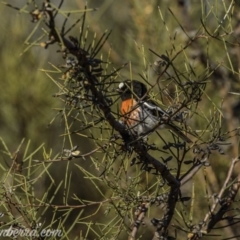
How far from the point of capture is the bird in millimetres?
1336

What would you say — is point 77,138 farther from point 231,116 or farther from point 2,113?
point 231,116

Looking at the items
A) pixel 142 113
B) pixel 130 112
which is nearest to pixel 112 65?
pixel 142 113

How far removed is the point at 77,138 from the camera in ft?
10.4

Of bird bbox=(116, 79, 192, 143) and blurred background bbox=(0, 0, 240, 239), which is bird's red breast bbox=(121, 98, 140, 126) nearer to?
bird bbox=(116, 79, 192, 143)

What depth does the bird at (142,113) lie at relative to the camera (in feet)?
4.38

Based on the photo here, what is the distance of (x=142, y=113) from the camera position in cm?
163

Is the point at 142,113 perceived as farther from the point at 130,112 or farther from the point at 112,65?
the point at 112,65

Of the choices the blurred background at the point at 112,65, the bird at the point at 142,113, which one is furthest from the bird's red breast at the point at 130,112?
the blurred background at the point at 112,65

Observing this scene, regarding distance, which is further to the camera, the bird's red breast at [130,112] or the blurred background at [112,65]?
the blurred background at [112,65]

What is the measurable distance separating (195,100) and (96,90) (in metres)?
0.28

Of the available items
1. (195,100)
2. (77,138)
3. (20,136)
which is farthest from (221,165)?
(195,100)

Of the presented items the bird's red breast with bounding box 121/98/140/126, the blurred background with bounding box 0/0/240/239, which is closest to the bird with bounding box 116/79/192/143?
the bird's red breast with bounding box 121/98/140/126

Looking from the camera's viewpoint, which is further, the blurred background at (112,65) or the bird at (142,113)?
the blurred background at (112,65)

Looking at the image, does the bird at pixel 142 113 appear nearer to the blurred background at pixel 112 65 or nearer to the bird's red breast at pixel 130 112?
the bird's red breast at pixel 130 112
